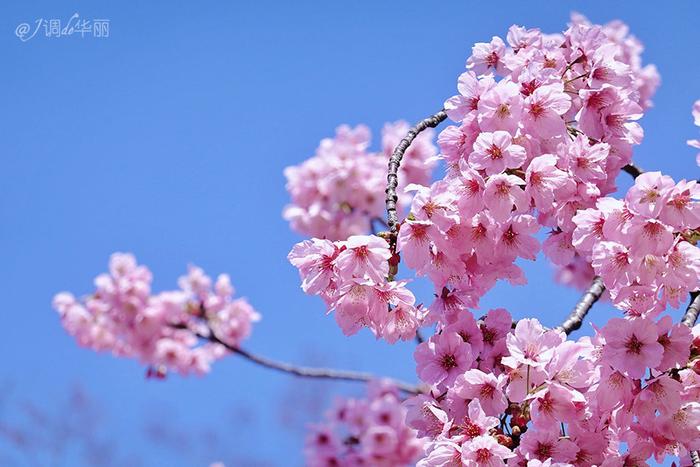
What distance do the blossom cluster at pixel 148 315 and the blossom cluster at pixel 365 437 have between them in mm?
1522

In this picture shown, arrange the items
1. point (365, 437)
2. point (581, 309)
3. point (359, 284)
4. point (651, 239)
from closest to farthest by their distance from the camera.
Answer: point (651, 239), point (359, 284), point (581, 309), point (365, 437)

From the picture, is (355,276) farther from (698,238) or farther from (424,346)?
(698,238)

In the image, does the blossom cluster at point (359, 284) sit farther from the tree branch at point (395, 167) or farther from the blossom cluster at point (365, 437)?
the blossom cluster at point (365, 437)

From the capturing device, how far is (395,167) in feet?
7.32

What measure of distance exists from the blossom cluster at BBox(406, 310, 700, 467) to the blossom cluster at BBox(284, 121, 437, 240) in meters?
4.34

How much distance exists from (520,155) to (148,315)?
5.81 metres

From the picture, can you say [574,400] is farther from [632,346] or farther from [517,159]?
[517,159]

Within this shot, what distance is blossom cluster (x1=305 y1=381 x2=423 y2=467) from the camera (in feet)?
19.2

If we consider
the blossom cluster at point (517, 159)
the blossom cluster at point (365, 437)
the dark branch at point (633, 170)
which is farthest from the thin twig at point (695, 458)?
the blossom cluster at point (365, 437)

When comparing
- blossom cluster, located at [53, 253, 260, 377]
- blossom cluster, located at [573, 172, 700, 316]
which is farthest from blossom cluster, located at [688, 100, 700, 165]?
blossom cluster, located at [53, 253, 260, 377]

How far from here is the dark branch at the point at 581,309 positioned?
253cm

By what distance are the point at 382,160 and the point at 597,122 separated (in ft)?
14.8

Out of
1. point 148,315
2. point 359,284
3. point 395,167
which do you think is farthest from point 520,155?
point 148,315

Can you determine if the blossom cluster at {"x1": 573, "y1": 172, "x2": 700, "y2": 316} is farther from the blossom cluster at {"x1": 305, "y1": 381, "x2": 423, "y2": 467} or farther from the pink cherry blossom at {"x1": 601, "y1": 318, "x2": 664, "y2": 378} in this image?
the blossom cluster at {"x1": 305, "y1": 381, "x2": 423, "y2": 467}
